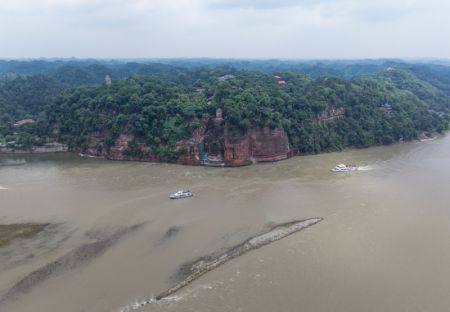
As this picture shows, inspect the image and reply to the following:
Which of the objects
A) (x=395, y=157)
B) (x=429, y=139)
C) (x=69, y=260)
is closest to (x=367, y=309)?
(x=69, y=260)

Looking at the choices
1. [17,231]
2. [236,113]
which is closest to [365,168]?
[236,113]

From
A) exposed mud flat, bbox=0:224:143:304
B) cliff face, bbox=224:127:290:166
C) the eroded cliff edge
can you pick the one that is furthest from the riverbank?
exposed mud flat, bbox=0:224:143:304

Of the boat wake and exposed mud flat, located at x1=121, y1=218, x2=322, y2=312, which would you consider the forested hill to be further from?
exposed mud flat, located at x1=121, y1=218, x2=322, y2=312

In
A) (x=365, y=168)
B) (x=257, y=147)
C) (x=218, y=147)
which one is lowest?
(x=365, y=168)

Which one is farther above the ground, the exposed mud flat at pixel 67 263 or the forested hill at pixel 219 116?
the forested hill at pixel 219 116

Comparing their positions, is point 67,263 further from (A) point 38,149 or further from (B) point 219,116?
(A) point 38,149

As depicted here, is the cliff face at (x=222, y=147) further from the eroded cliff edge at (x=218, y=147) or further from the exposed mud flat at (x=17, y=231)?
the exposed mud flat at (x=17, y=231)

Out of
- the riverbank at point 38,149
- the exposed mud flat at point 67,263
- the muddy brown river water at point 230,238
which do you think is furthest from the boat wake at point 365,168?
the riverbank at point 38,149
